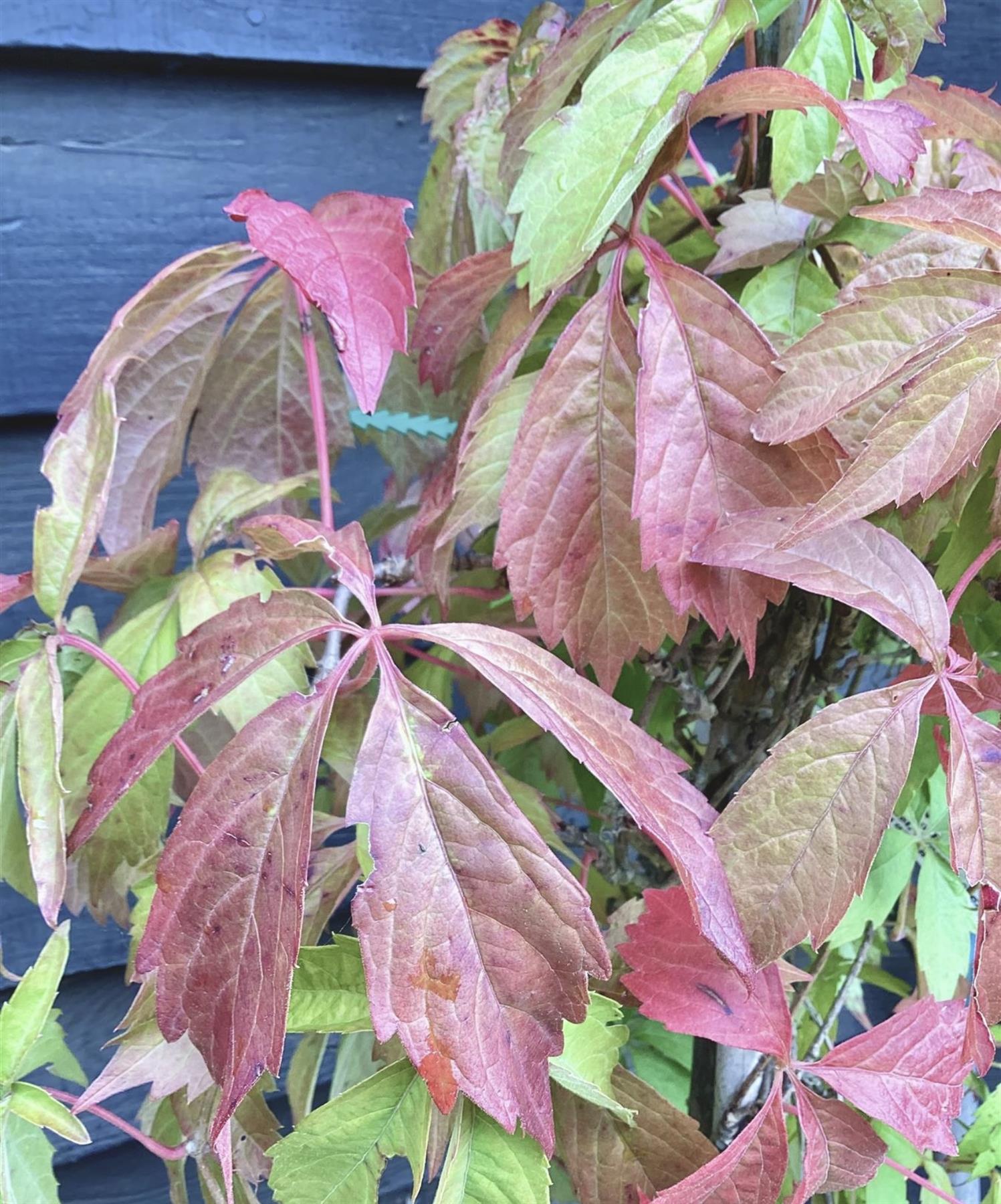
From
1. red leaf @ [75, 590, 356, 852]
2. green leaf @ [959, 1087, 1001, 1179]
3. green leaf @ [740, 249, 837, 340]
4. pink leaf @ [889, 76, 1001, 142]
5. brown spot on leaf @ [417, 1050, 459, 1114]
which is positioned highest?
pink leaf @ [889, 76, 1001, 142]

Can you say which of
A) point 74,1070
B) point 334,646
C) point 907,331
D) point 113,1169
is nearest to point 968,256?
point 907,331

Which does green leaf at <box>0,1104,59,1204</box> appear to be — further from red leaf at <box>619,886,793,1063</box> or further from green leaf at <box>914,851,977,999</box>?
green leaf at <box>914,851,977,999</box>

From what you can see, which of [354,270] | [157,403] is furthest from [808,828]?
[157,403]

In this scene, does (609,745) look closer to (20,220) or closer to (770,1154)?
(770,1154)

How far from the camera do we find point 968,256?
1.06 ft

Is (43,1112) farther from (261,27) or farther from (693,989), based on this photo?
(261,27)

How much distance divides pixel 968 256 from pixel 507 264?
18cm

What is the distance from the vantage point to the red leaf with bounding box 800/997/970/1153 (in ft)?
1.07

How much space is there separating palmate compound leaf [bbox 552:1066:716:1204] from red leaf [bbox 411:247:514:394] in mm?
327

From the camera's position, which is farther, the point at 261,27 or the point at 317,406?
the point at 261,27

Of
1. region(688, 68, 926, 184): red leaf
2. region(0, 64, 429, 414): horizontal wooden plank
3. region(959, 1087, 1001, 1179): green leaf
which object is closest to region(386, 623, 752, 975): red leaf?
region(688, 68, 926, 184): red leaf

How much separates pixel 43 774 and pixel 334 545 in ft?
0.45

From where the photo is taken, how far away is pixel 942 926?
480mm

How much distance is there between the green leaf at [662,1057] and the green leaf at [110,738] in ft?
0.97
